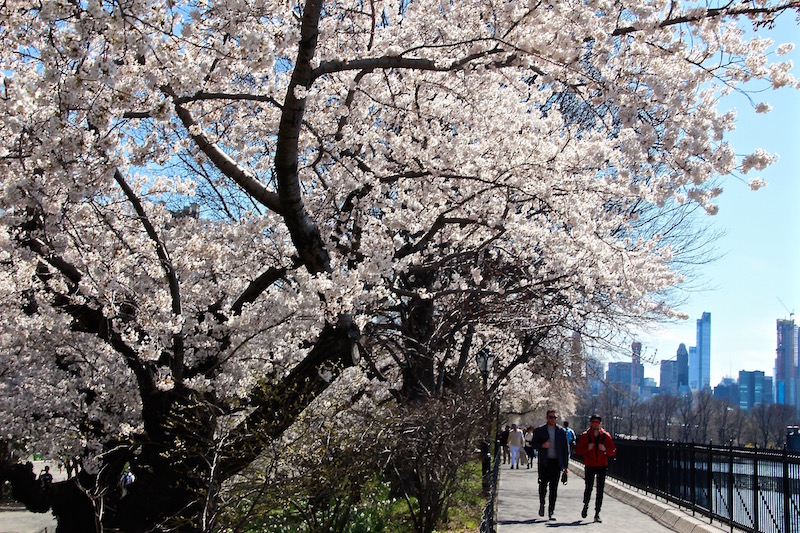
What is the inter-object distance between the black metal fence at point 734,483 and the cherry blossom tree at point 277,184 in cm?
308

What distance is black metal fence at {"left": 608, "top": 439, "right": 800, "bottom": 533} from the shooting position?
8789 mm

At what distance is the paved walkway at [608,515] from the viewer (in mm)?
11016

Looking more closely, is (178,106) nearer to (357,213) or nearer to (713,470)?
(357,213)

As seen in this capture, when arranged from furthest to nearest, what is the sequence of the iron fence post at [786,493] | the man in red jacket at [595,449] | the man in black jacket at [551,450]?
the man in black jacket at [551,450], the man in red jacket at [595,449], the iron fence post at [786,493]

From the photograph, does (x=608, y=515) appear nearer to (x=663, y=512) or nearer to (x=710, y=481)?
(x=663, y=512)

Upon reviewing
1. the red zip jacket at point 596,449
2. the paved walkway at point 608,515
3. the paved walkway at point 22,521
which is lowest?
the paved walkway at point 22,521

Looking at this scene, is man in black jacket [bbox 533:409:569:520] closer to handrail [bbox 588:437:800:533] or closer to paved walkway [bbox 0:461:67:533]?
handrail [bbox 588:437:800:533]

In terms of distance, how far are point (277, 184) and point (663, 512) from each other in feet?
30.8

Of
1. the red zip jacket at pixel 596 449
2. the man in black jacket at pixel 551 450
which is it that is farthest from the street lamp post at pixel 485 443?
the red zip jacket at pixel 596 449

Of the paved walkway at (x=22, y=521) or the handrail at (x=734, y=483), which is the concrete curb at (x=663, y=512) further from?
the paved walkway at (x=22, y=521)

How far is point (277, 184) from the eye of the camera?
23.5 ft

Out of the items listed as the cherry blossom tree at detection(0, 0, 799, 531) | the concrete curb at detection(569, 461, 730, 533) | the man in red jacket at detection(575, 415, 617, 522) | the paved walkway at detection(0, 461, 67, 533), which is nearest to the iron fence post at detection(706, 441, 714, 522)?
the concrete curb at detection(569, 461, 730, 533)

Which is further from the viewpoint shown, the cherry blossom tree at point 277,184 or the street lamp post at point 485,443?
the street lamp post at point 485,443

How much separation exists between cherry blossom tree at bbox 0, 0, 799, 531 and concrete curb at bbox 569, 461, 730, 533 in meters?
3.75
